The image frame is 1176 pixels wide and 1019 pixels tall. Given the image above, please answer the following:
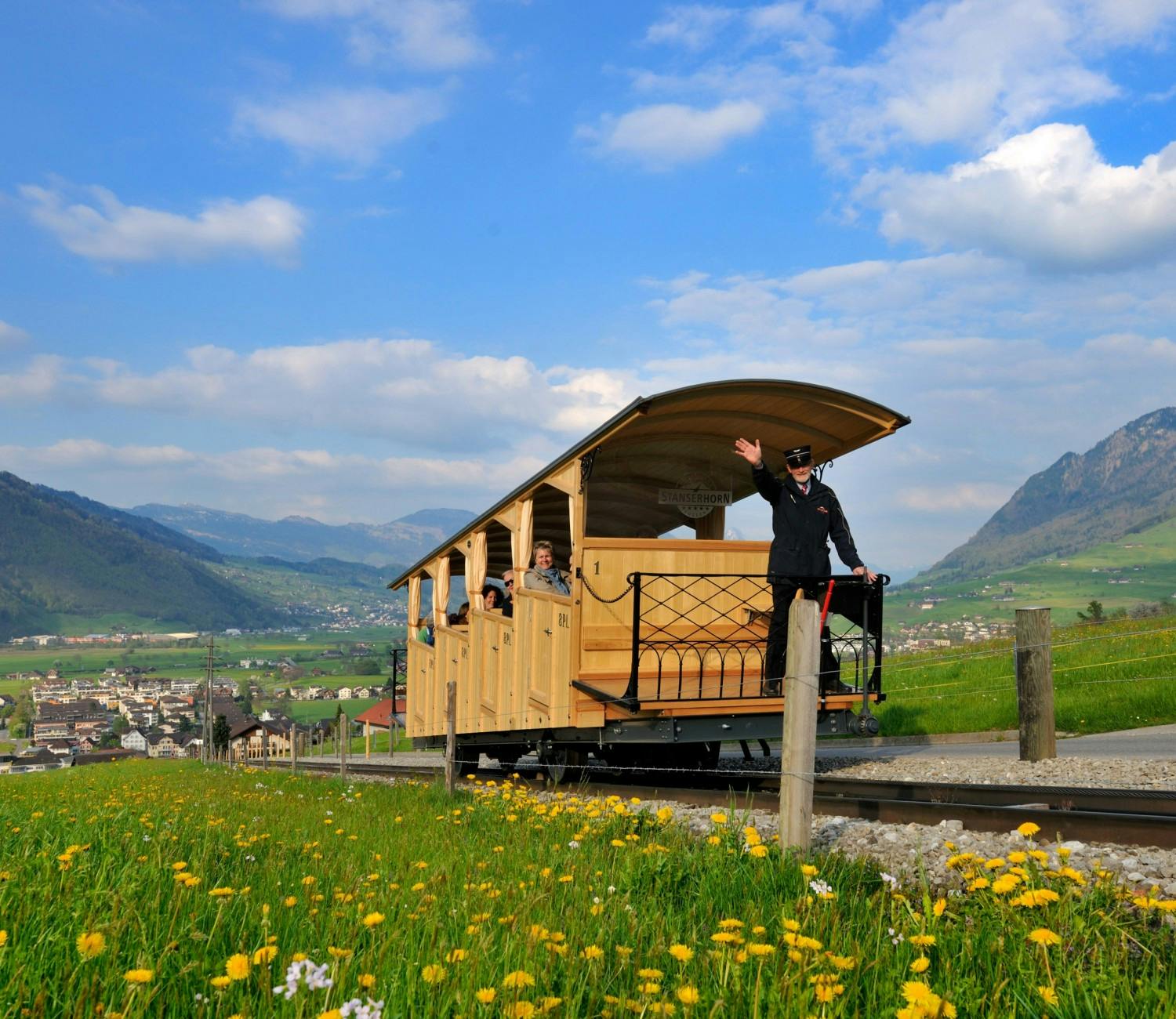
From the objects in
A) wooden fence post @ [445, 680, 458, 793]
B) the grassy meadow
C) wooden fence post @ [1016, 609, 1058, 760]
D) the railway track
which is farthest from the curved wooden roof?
the railway track

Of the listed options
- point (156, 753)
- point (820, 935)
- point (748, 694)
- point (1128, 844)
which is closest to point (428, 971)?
point (820, 935)

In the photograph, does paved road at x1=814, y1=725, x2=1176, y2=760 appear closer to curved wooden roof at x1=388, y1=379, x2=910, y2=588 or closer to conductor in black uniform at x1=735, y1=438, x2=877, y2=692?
conductor in black uniform at x1=735, y1=438, x2=877, y2=692

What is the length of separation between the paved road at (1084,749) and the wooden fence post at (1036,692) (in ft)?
1.72

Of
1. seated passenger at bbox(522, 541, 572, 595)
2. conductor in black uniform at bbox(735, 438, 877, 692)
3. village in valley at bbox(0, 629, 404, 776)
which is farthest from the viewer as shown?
village in valley at bbox(0, 629, 404, 776)

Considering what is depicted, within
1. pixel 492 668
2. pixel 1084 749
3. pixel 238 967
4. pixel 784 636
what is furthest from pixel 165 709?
pixel 238 967

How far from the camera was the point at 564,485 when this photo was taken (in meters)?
9.11

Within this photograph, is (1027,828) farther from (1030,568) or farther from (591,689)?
(1030,568)

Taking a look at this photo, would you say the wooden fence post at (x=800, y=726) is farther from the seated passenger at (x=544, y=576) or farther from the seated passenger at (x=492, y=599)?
the seated passenger at (x=492, y=599)

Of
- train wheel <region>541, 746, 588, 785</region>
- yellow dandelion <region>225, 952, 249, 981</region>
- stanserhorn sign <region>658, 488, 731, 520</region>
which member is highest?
stanserhorn sign <region>658, 488, 731, 520</region>

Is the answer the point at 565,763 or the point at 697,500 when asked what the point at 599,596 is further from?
the point at 697,500

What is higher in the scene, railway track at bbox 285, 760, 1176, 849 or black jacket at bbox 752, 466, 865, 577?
black jacket at bbox 752, 466, 865, 577

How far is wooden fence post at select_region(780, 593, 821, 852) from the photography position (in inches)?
185

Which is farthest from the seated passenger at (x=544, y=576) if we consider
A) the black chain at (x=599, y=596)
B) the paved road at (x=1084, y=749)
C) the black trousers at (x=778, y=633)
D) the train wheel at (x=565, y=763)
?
the paved road at (x=1084, y=749)

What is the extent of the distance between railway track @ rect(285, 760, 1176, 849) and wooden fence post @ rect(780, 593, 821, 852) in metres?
0.93
